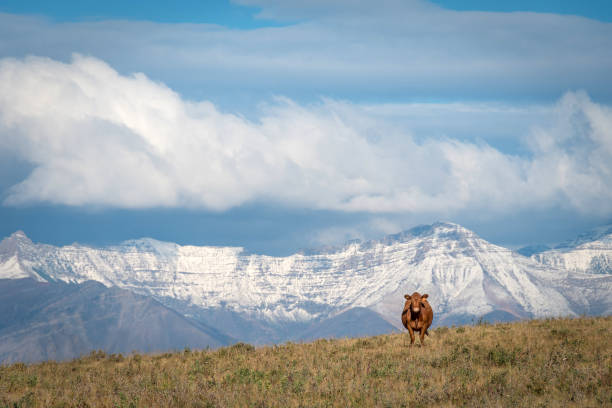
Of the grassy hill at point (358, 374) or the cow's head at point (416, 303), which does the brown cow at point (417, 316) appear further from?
the grassy hill at point (358, 374)

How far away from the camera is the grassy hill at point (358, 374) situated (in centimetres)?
2198

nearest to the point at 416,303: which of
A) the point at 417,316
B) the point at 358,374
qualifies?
the point at 417,316

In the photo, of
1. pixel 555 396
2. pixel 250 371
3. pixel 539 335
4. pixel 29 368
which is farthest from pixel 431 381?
pixel 29 368

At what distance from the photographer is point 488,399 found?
21.0 m

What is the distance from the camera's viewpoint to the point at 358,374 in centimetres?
2550

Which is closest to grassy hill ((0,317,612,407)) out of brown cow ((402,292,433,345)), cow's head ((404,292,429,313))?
brown cow ((402,292,433,345))

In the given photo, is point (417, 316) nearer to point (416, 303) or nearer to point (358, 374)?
point (416, 303)

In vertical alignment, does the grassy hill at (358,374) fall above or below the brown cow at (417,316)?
below

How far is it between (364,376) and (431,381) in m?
2.57

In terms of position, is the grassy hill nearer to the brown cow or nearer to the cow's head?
the brown cow

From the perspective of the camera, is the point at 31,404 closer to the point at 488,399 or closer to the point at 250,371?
the point at 250,371

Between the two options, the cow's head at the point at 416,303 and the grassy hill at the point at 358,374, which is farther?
the cow's head at the point at 416,303

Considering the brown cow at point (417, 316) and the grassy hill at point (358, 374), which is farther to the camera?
the brown cow at point (417, 316)

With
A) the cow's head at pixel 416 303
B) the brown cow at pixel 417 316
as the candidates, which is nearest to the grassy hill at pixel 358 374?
the brown cow at pixel 417 316
